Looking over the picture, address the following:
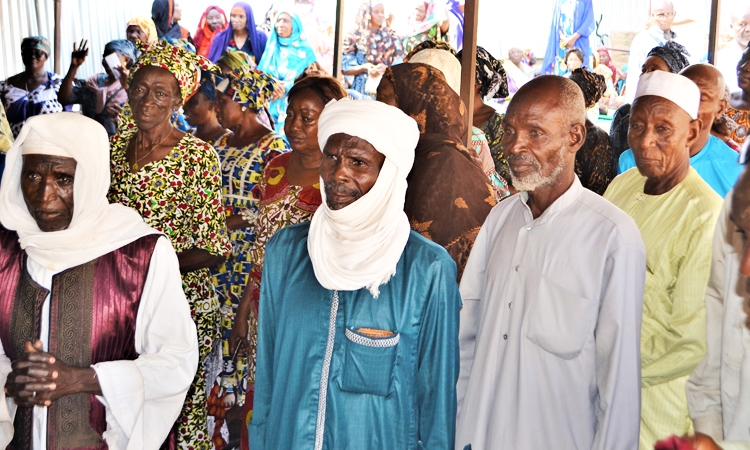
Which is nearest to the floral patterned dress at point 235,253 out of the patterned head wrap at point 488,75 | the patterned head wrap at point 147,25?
the patterned head wrap at point 488,75

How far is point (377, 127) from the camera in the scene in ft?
7.86

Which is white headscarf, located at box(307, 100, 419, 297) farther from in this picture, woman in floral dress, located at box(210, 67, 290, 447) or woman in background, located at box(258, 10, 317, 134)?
woman in background, located at box(258, 10, 317, 134)

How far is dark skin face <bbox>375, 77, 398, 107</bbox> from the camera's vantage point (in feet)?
11.5

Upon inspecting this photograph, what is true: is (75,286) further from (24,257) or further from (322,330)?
(322,330)

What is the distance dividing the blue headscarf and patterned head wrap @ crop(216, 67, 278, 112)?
215cm

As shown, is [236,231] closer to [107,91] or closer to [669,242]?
[669,242]

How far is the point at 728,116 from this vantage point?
5.12 m

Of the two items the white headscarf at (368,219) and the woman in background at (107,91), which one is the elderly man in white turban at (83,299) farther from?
the woman in background at (107,91)

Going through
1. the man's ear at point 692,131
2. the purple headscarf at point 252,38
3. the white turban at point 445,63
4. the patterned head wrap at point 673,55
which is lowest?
the man's ear at point 692,131

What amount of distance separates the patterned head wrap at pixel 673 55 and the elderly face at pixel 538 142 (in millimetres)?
2778

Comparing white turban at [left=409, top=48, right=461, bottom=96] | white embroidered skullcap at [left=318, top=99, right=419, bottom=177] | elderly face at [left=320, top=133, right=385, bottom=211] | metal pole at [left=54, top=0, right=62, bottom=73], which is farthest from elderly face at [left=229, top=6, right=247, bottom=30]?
elderly face at [left=320, top=133, right=385, bottom=211]

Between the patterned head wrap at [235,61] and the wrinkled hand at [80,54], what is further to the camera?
the wrinkled hand at [80,54]

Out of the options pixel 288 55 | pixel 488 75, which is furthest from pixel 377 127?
pixel 288 55

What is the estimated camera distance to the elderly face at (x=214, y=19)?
7945mm
